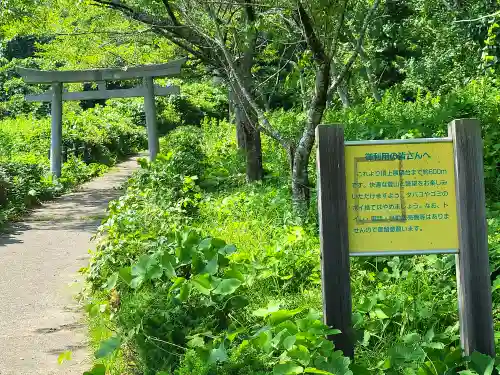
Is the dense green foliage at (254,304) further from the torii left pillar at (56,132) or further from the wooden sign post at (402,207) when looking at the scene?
the torii left pillar at (56,132)

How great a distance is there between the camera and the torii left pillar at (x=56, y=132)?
17656 mm

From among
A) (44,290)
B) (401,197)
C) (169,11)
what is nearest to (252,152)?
(169,11)

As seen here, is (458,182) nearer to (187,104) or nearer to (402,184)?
(402,184)

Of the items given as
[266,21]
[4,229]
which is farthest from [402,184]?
[4,229]

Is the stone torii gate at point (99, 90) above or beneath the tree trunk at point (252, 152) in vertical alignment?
above

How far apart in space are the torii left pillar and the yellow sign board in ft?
48.2

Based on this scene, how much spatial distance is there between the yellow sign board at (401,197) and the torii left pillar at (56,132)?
14.7 m

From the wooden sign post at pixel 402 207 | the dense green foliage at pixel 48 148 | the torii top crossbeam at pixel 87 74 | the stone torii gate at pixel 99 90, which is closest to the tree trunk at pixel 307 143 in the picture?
the wooden sign post at pixel 402 207

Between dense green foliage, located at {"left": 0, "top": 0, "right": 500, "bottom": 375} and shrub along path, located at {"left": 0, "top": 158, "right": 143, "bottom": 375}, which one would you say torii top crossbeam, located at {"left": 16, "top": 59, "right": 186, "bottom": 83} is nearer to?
dense green foliage, located at {"left": 0, "top": 0, "right": 500, "bottom": 375}

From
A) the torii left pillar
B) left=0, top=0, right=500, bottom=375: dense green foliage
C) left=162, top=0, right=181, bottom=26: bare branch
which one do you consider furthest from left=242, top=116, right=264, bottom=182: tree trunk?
the torii left pillar

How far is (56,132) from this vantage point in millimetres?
18078

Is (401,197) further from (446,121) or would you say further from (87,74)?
(87,74)

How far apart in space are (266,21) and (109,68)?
9.87 m

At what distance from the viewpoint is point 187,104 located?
37.3 meters
